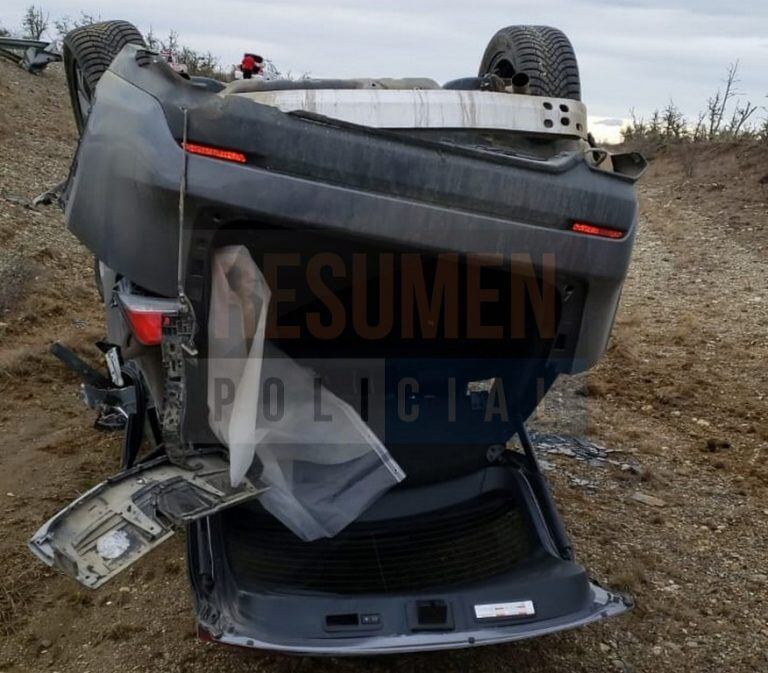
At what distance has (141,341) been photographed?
228cm

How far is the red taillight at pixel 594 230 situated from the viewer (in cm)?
232

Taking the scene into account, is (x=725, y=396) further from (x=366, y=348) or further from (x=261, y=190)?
(x=261, y=190)

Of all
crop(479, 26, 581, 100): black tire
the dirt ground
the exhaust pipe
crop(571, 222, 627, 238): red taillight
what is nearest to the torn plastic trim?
the dirt ground

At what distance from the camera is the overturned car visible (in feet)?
7.00

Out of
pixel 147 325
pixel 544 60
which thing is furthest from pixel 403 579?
pixel 544 60

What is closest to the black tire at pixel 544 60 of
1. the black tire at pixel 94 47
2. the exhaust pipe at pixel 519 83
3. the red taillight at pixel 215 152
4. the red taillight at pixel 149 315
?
the exhaust pipe at pixel 519 83

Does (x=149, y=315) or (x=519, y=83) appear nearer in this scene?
(x=149, y=315)

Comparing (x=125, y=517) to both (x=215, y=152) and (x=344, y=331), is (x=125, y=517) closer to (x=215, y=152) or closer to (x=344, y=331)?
(x=215, y=152)

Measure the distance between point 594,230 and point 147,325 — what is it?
1.24 meters

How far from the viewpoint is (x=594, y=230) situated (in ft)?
7.71

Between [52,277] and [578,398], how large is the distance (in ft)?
13.9

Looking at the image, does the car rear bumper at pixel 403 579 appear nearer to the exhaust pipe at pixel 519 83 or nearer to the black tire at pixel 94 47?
the exhaust pipe at pixel 519 83

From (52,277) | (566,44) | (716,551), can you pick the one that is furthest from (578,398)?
(52,277)

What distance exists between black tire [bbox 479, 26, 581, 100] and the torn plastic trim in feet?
6.99
